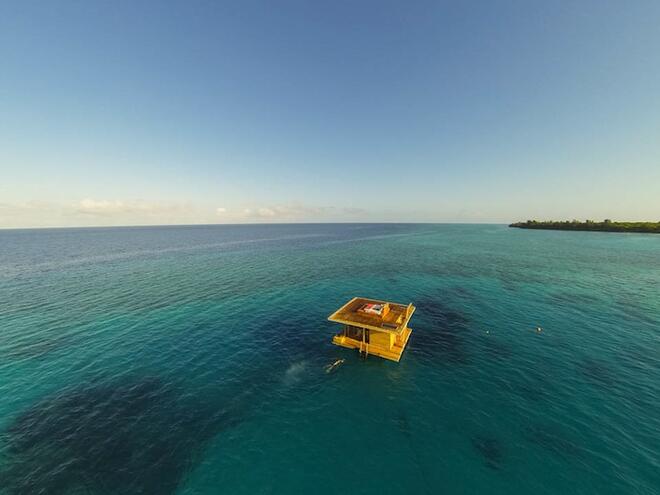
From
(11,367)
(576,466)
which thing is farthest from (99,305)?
(576,466)

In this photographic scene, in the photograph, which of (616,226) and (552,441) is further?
(616,226)

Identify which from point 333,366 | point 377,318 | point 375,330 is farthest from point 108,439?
point 377,318

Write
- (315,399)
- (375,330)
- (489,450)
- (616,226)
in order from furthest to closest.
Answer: (616,226), (375,330), (315,399), (489,450)

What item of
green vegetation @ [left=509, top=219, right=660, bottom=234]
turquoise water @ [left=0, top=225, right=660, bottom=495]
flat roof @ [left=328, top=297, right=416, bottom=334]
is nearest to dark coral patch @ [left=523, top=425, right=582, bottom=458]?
turquoise water @ [left=0, top=225, right=660, bottom=495]

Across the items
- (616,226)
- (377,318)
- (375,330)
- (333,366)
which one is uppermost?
(616,226)

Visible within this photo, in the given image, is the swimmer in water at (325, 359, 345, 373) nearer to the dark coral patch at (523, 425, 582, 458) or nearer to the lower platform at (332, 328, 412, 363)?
the lower platform at (332, 328, 412, 363)

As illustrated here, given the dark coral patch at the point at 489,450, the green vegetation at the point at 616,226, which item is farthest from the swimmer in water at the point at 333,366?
the green vegetation at the point at 616,226

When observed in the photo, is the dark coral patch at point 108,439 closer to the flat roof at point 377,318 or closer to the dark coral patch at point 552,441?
the flat roof at point 377,318

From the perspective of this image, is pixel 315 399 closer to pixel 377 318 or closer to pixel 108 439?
pixel 377 318
